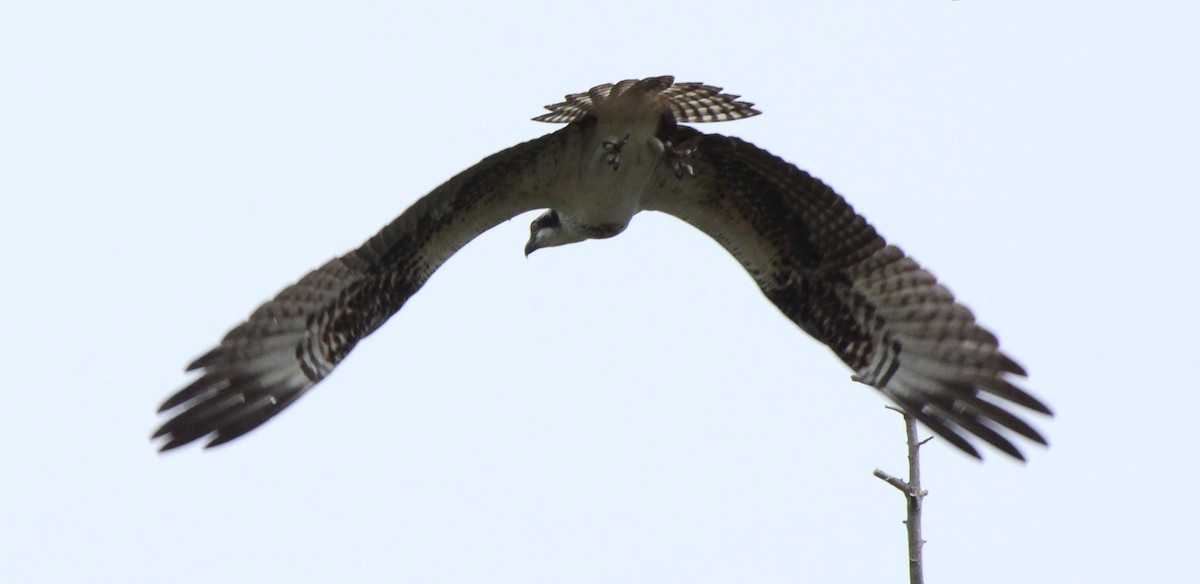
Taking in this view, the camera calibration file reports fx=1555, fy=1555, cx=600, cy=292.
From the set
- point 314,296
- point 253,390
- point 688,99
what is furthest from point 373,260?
point 688,99

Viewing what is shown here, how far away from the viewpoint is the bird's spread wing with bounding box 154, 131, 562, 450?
24.8 feet

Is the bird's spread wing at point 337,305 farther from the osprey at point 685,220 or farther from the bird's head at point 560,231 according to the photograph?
the bird's head at point 560,231

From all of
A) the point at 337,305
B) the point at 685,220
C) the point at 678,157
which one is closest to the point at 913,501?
the point at 678,157

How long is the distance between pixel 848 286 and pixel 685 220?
0.93 metres

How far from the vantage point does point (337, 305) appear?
26.2ft

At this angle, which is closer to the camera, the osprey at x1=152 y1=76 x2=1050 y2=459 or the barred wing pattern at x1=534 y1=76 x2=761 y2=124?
the barred wing pattern at x1=534 y1=76 x2=761 y2=124

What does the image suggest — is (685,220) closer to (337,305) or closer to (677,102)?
(677,102)

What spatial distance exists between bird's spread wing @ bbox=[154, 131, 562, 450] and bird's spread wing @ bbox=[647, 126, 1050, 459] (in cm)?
84

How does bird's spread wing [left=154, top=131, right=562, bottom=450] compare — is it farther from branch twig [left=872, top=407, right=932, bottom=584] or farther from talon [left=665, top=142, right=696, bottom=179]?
branch twig [left=872, top=407, right=932, bottom=584]

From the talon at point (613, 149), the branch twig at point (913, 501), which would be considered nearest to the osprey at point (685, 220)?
the talon at point (613, 149)

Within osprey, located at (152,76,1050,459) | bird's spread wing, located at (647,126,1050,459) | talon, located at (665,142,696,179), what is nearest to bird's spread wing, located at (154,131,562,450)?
osprey, located at (152,76,1050,459)

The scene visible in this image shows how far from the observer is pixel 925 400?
7.79 m

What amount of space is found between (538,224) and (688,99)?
1.49 metres

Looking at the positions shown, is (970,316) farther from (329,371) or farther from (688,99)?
(329,371)
